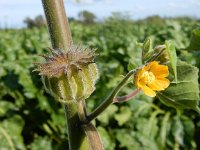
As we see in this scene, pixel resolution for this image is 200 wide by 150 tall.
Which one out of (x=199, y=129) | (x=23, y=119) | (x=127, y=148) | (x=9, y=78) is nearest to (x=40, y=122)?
(x=23, y=119)

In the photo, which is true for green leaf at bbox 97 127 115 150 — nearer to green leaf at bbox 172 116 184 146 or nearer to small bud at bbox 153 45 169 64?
green leaf at bbox 172 116 184 146

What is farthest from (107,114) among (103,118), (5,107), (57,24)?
(57,24)

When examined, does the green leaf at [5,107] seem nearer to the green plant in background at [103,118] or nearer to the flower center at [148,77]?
the green plant in background at [103,118]

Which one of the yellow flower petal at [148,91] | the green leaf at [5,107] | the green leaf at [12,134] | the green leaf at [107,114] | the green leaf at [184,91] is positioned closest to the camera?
the yellow flower petal at [148,91]

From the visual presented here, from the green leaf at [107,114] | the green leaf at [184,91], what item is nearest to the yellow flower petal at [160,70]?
the green leaf at [184,91]

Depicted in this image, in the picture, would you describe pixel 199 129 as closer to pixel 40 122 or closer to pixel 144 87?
pixel 40 122

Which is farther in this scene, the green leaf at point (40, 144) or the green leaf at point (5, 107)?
the green leaf at point (5, 107)

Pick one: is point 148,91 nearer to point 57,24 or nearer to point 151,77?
point 151,77
